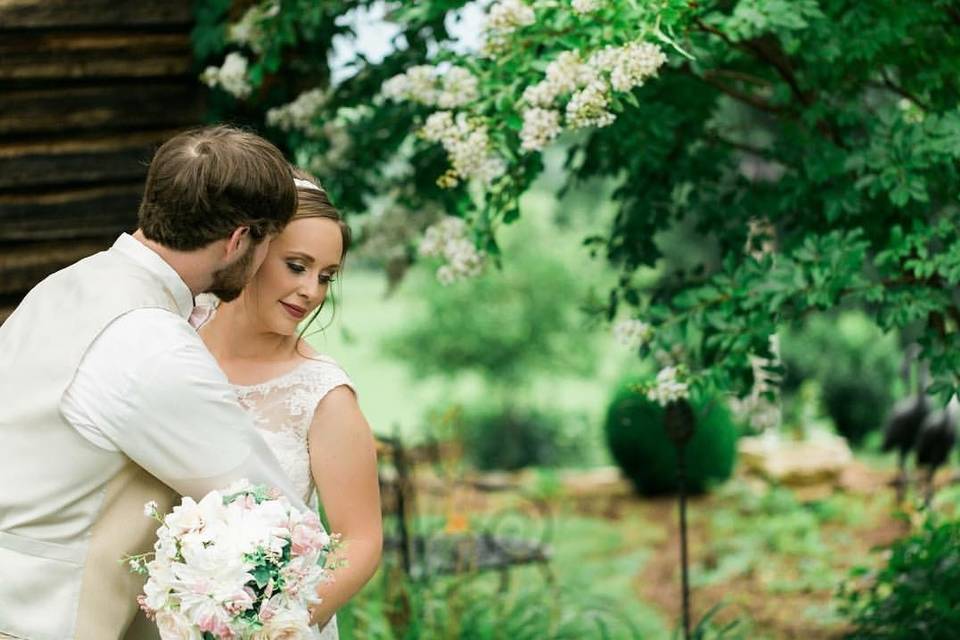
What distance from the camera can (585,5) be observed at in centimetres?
324

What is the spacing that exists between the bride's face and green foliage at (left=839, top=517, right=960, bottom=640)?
2.73 meters

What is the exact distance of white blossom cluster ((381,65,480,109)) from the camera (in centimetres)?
358

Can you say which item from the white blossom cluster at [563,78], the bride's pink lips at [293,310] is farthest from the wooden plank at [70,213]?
the bride's pink lips at [293,310]

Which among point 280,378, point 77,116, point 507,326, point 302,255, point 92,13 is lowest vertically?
point 507,326

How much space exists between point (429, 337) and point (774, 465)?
3655 mm

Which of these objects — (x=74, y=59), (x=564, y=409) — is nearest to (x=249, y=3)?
(x=74, y=59)

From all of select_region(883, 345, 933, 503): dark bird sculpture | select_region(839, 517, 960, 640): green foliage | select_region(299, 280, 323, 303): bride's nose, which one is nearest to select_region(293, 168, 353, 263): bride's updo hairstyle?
select_region(299, 280, 323, 303): bride's nose

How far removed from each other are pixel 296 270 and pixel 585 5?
1.23 meters

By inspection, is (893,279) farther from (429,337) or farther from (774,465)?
(429,337)

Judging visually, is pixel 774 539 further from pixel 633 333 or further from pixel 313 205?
pixel 313 205

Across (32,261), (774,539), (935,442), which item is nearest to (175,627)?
(32,261)

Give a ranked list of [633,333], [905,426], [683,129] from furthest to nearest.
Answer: [905,426], [683,129], [633,333]

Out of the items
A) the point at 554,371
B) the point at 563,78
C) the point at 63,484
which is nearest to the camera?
the point at 63,484

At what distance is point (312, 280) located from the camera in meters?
2.52
